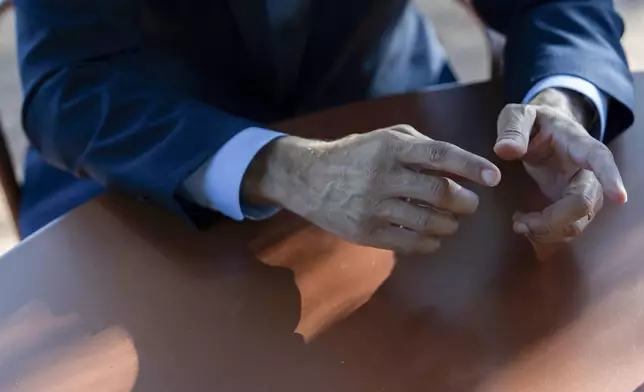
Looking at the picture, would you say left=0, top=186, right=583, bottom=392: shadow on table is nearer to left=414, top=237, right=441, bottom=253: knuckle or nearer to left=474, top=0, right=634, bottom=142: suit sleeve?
left=414, top=237, right=441, bottom=253: knuckle

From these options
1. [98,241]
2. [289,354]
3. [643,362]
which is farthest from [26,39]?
[643,362]

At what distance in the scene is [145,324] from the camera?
66 centimetres

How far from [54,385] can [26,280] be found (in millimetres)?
124

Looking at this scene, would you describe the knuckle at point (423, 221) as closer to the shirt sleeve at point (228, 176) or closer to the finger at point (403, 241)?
the finger at point (403, 241)

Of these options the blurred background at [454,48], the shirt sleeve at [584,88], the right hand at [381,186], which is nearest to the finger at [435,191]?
the right hand at [381,186]

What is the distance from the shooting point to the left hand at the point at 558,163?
0.69m

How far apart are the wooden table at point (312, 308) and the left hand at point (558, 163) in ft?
0.07

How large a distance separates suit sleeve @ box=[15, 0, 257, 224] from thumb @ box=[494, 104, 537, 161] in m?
0.23

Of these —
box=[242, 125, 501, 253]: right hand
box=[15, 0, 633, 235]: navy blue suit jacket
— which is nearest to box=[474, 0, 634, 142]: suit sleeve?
box=[15, 0, 633, 235]: navy blue suit jacket

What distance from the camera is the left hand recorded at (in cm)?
69

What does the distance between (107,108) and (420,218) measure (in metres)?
0.33

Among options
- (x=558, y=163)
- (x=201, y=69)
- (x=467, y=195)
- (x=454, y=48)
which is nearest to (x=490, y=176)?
(x=467, y=195)

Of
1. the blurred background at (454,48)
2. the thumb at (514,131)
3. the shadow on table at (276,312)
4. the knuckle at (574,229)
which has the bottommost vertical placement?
the blurred background at (454,48)

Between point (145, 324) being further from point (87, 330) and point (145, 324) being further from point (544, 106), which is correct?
point (544, 106)
